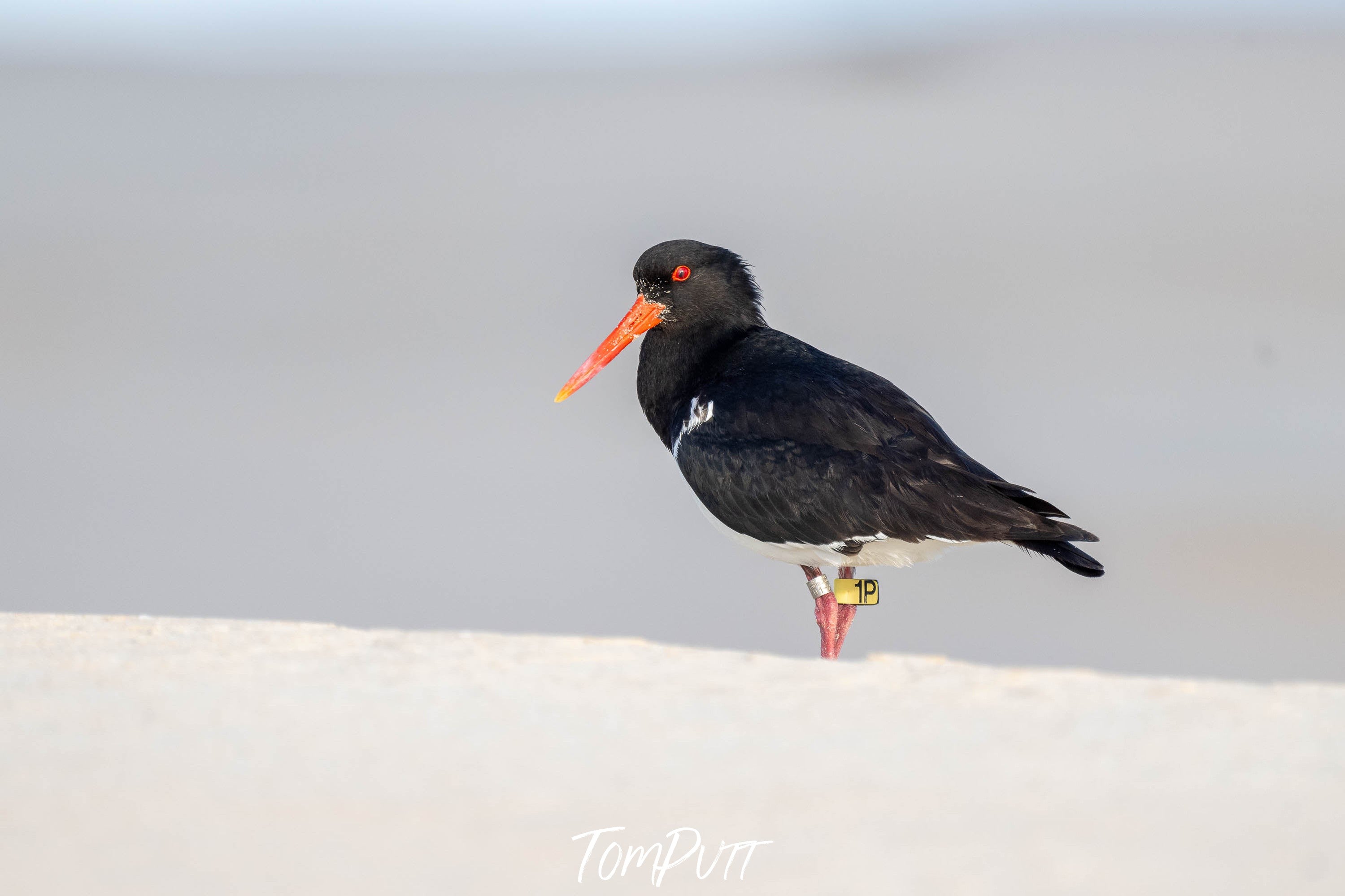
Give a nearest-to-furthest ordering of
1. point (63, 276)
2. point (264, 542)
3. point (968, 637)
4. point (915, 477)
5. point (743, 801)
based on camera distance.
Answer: point (743, 801)
point (915, 477)
point (968, 637)
point (264, 542)
point (63, 276)

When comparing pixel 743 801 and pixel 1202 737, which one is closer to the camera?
pixel 743 801

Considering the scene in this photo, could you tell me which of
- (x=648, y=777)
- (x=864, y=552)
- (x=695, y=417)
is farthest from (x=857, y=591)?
(x=648, y=777)

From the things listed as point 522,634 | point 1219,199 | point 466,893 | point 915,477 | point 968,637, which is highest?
point 1219,199

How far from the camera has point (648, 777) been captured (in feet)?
10.4

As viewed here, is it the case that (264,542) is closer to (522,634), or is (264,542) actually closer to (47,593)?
(47,593)

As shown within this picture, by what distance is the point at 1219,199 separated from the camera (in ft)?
80.6

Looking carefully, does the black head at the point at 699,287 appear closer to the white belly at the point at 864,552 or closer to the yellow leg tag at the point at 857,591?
the white belly at the point at 864,552

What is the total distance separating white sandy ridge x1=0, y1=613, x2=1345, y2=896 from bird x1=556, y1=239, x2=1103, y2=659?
1522 millimetres

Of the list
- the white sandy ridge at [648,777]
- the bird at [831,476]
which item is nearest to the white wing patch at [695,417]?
the bird at [831,476]

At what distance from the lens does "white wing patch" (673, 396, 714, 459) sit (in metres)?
6.19

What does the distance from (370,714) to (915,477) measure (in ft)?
8.87

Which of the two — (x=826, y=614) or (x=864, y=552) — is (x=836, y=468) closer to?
(x=864, y=552)

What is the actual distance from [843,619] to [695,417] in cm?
104

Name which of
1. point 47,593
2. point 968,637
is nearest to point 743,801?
point 968,637
